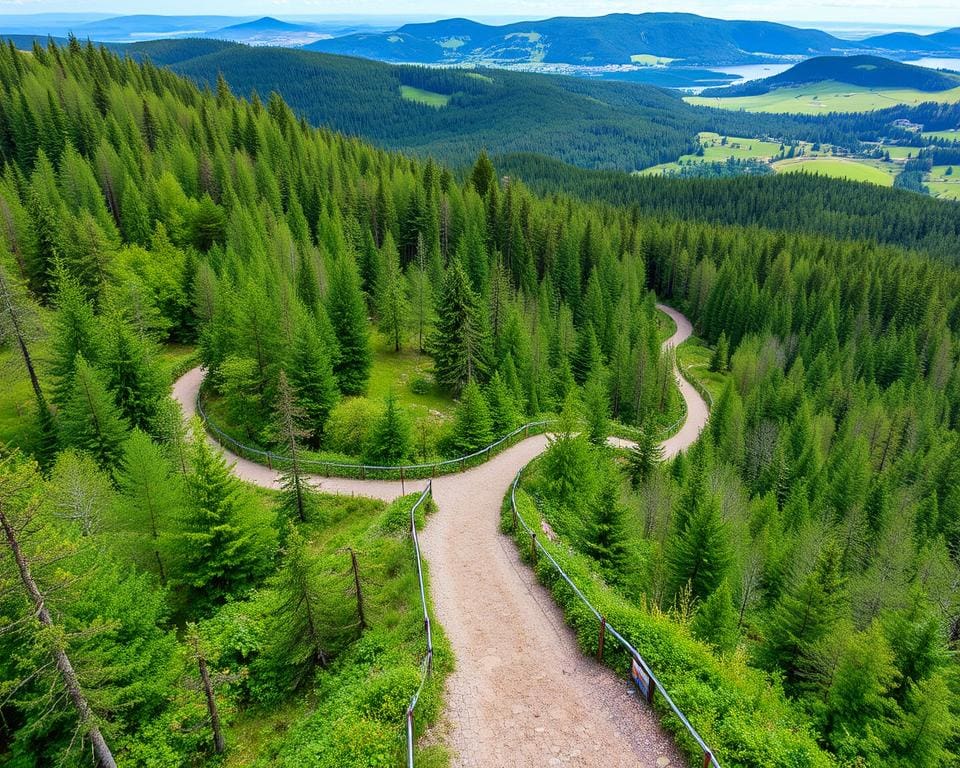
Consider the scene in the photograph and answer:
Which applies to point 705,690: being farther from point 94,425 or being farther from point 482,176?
point 482,176

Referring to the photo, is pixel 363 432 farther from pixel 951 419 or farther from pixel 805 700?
pixel 951 419

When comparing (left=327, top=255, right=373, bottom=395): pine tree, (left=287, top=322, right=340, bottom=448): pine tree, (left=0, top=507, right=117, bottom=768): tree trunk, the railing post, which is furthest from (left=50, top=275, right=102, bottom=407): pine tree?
the railing post

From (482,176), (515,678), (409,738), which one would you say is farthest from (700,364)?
(409,738)

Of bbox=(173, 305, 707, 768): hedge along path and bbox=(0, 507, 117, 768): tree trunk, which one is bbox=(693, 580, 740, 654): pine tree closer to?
bbox=(173, 305, 707, 768): hedge along path

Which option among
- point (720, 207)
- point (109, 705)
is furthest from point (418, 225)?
point (720, 207)

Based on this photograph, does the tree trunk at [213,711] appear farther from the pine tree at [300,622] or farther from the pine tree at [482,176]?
the pine tree at [482,176]

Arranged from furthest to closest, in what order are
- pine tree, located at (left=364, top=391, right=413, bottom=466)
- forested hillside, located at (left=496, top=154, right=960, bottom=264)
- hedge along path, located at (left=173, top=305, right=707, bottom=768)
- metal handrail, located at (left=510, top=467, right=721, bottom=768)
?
forested hillside, located at (left=496, top=154, right=960, bottom=264) → pine tree, located at (left=364, top=391, right=413, bottom=466) → hedge along path, located at (left=173, top=305, right=707, bottom=768) → metal handrail, located at (left=510, top=467, right=721, bottom=768)

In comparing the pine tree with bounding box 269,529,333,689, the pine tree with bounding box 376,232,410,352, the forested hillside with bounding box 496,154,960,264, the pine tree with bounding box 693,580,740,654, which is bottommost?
the forested hillside with bounding box 496,154,960,264
